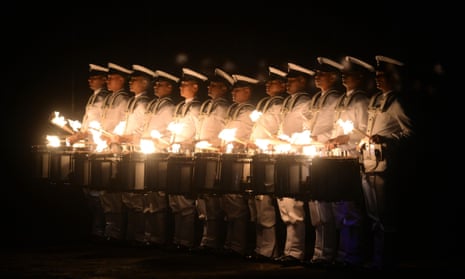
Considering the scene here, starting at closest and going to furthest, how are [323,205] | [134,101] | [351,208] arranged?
[351,208] < [323,205] < [134,101]

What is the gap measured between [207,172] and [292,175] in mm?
1311

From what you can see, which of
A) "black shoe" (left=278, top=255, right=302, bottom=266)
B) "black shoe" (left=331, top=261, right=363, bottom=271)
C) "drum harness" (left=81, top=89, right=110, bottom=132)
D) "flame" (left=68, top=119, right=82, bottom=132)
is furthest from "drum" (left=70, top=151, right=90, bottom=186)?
"black shoe" (left=331, top=261, right=363, bottom=271)

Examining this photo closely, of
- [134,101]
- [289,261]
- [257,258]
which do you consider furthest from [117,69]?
[289,261]

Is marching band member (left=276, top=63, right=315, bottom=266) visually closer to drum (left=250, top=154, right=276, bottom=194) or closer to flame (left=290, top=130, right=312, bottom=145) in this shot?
drum (left=250, top=154, right=276, bottom=194)

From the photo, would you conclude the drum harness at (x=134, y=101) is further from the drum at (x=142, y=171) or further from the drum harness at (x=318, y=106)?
the drum harness at (x=318, y=106)

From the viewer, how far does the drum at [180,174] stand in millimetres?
9945

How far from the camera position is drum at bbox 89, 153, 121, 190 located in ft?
35.0

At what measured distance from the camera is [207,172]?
381 inches

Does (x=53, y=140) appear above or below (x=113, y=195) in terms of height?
above

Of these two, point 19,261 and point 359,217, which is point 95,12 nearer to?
point 19,261

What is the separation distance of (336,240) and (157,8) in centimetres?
522

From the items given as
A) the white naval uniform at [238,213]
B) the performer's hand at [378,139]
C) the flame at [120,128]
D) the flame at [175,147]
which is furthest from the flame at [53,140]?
the performer's hand at [378,139]

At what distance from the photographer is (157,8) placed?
12.8 meters

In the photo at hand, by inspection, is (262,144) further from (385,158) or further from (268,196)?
(385,158)
